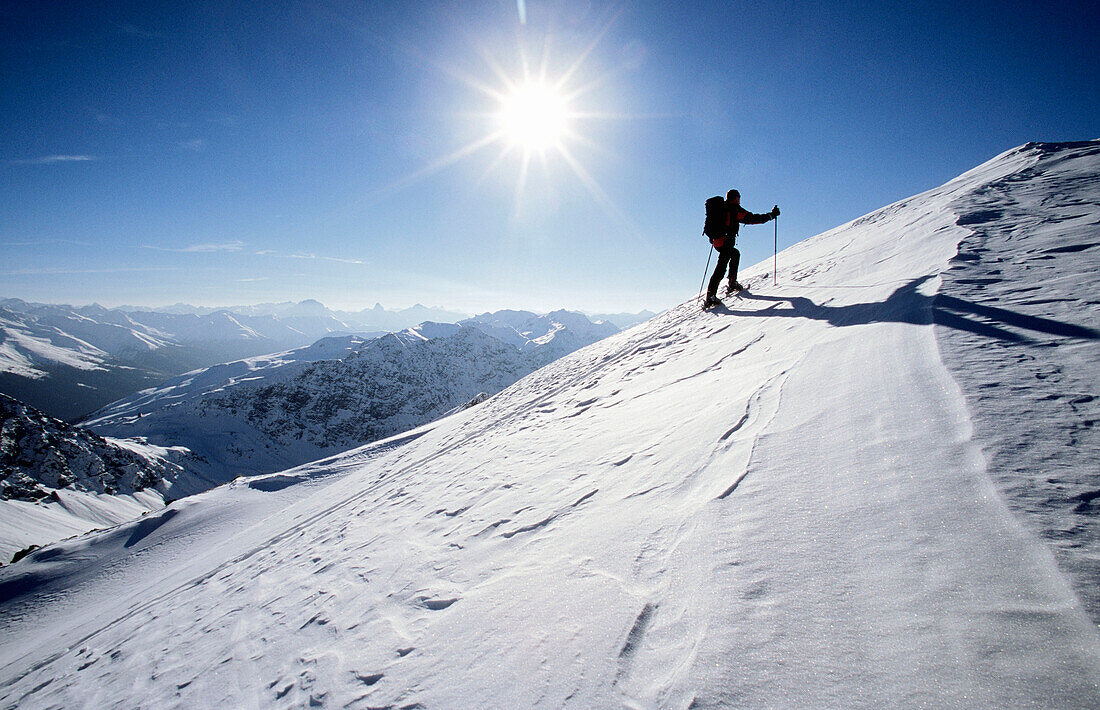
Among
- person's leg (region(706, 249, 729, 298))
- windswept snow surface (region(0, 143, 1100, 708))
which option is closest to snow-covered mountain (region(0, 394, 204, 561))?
windswept snow surface (region(0, 143, 1100, 708))

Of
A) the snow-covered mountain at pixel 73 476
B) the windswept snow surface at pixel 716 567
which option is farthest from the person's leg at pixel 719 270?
the snow-covered mountain at pixel 73 476

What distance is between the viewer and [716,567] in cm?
217

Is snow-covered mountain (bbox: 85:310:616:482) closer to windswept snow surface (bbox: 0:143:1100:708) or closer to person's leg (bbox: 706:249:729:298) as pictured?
windswept snow surface (bbox: 0:143:1100:708)

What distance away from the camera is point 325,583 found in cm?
438

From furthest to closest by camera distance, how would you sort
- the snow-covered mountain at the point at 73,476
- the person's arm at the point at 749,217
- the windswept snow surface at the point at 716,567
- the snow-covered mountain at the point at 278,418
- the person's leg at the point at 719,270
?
1. the snow-covered mountain at the point at 278,418
2. the snow-covered mountain at the point at 73,476
3. the person's leg at the point at 719,270
4. the person's arm at the point at 749,217
5. the windswept snow surface at the point at 716,567

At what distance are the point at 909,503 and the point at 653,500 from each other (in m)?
1.52

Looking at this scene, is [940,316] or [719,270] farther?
[719,270]

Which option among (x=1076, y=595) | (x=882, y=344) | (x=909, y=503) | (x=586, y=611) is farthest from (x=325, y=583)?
(x=882, y=344)

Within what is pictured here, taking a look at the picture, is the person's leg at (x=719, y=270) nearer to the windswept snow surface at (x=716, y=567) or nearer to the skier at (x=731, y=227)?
the skier at (x=731, y=227)

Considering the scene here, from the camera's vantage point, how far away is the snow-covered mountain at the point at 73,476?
147 feet

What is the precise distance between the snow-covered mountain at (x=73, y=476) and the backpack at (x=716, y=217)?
58172 mm

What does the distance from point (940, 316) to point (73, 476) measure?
102177mm

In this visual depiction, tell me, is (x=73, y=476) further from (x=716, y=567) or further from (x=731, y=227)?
(x=716, y=567)

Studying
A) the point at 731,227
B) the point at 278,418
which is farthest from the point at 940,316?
the point at 278,418
